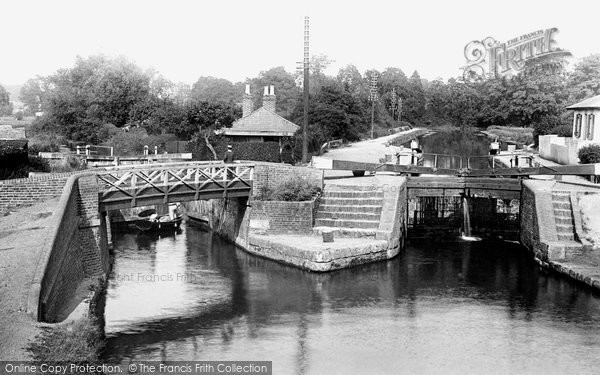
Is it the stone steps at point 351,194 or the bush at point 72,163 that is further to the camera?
the bush at point 72,163

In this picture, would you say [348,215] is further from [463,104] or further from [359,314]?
[463,104]

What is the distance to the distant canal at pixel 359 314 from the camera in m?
16.7

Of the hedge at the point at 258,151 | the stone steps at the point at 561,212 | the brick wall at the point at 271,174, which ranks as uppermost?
the hedge at the point at 258,151

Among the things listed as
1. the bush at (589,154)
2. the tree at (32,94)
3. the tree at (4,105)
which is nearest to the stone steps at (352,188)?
the bush at (589,154)

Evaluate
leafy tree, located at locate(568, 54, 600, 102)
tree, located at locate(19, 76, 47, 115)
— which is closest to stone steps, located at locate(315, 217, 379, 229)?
leafy tree, located at locate(568, 54, 600, 102)

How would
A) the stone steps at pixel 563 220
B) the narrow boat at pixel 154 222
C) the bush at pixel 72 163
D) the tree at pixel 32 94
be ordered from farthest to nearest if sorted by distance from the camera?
the tree at pixel 32 94 → the bush at pixel 72 163 → the narrow boat at pixel 154 222 → the stone steps at pixel 563 220

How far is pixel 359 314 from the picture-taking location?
20.3 metres

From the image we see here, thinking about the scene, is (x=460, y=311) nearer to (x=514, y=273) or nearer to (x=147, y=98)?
(x=514, y=273)

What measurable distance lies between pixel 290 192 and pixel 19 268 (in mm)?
14552

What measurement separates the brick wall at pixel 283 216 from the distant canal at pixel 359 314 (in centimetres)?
158

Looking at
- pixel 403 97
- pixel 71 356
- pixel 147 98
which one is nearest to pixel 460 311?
pixel 71 356

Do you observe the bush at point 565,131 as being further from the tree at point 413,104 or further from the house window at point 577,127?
the tree at point 413,104

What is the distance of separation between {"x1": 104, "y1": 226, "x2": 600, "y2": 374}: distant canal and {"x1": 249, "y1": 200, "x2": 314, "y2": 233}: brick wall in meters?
1.58

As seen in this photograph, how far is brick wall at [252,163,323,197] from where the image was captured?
2984 cm
